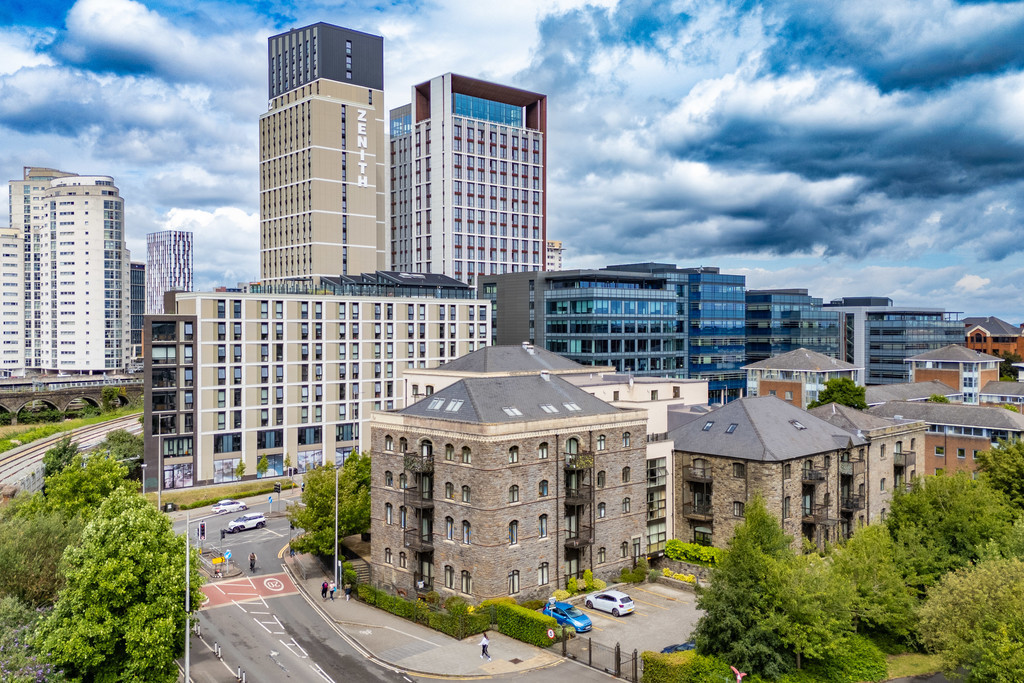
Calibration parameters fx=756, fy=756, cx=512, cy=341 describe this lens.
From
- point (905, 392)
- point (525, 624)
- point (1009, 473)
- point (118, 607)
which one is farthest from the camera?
point (905, 392)

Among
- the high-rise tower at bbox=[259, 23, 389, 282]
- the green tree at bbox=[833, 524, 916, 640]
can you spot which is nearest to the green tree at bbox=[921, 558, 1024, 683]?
the green tree at bbox=[833, 524, 916, 640]

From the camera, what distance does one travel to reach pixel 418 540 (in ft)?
186

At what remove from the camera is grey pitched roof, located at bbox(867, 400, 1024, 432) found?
283 feet

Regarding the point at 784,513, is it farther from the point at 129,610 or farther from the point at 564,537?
the point at 129,610

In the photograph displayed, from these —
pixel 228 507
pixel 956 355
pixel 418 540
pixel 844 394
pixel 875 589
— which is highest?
pixel 956 355

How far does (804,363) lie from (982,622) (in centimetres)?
8560

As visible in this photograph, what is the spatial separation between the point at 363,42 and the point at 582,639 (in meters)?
139

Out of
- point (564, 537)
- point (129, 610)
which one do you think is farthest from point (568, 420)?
point (129, 610)

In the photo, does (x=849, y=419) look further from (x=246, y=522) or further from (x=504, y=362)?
(x=246, y=522)

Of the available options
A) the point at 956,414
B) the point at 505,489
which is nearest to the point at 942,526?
the point at 505,489

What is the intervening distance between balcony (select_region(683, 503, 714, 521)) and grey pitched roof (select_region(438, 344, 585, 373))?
21.3 meters

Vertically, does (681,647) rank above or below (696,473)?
below

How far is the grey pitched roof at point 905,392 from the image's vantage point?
105938 mm

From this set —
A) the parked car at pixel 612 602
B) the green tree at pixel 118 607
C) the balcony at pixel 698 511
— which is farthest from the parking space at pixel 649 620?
the green tree at pixel 118 607
